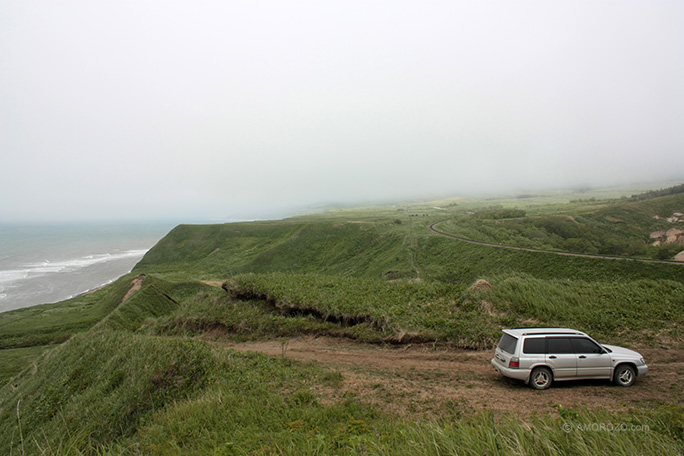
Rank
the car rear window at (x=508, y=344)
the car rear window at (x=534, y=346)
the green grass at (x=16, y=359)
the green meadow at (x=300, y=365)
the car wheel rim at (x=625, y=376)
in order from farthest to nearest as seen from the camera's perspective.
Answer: the green grass at (x=16, y=359)
the car rear window at (x=508, y=344)
the car rear window at (x=534, y=346)
the car wheel rim at (x=625, y=376)
the green meadow at (x=300, y=365)

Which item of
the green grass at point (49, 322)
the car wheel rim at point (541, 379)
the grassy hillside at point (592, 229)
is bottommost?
the green grass at point (49, 322)

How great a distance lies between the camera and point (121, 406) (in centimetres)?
729

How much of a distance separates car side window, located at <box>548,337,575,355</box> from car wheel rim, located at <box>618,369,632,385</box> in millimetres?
1364

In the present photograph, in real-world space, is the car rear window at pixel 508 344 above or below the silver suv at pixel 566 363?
above

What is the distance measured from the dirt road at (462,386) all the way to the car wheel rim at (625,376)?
248 millimetres

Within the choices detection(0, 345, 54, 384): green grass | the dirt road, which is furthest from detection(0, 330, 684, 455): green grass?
detection(0, 345, 54, 384): green grass

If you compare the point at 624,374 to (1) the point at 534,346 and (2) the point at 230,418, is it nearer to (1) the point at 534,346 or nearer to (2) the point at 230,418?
(1) the point at 534,346

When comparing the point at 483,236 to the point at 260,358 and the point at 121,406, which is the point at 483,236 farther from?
the point at 121,406

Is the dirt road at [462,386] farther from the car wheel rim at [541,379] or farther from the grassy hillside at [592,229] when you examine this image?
the grassy hillside at [592,229]

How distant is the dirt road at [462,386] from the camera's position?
279 inches

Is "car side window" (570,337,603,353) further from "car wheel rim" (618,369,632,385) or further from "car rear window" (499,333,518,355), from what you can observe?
"car rear window" (499,333,518,355)

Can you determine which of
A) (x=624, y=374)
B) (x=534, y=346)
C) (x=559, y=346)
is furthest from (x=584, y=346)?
(x=534, y=346)

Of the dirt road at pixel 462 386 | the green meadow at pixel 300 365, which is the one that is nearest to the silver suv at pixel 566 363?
the dirt road at pixel 462 386

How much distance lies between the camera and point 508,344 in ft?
28.2
